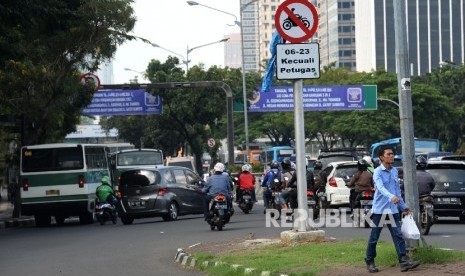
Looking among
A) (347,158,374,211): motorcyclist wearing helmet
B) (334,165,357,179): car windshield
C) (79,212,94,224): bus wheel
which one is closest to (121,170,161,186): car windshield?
(79,212,94,224): bus wheel

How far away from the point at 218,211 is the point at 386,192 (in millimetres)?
11398

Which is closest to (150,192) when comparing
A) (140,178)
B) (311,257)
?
(140,178)

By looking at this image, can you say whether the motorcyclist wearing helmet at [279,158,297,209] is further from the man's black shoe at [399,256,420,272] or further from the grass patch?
the man's black shoe at [399,256,420,272]

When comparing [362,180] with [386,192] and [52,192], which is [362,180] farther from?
[52,192]

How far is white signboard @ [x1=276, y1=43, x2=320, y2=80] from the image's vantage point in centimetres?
1603

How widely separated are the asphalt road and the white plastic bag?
4.10m

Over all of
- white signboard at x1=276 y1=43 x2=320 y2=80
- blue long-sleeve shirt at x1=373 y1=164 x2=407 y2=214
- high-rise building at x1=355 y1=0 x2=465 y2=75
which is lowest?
blue long-sleeve shirt at x1=373 y1=164 x2=407 y2=214

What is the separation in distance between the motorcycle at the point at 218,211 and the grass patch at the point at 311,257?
6556 millimetres

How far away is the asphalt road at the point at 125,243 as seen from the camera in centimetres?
1631

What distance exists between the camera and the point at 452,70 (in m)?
84.3

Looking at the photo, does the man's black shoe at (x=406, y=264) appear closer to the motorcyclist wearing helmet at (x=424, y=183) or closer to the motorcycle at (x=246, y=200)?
the motorcyclist wearing helmet at (x=424, y=183)

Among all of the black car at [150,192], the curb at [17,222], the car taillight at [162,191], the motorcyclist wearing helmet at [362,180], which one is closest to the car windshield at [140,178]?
the black car at [150,192]

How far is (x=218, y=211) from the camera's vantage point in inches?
908

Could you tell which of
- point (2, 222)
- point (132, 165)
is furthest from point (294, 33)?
point (132, 165)
